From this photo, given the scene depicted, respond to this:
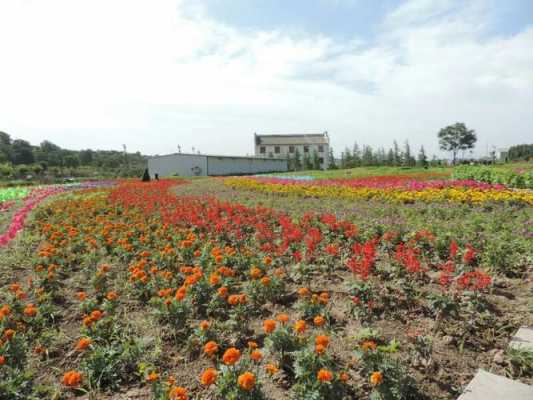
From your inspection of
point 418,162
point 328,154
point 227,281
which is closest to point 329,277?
point 227,281

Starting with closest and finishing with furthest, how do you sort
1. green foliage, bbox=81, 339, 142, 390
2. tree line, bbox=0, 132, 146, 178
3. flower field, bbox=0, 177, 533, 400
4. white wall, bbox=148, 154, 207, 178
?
flower field, bbox=0, 177, 533, 400, green foliage, bbox=81, 339, 142, 390, tree line, bbox=0, 132, 146, 178, white wall, bbox=148, 154, 207, 178

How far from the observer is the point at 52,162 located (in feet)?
208

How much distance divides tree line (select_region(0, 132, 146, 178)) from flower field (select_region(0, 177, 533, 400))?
41.8m

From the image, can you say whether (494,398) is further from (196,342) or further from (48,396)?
(48,396)

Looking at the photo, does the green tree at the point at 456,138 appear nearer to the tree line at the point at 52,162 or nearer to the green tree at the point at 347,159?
the green tree at the point at 347,159

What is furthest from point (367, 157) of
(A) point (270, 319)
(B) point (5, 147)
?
(B) point (5, 147)

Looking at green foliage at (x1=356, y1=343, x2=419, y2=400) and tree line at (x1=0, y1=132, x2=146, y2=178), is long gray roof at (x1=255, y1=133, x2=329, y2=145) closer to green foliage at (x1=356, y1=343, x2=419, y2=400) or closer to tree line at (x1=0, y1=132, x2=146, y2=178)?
tree line at (x1=0, y1=132, x2=146, y2=178)

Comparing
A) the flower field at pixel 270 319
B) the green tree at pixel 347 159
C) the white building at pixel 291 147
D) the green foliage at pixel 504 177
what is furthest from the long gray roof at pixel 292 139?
the flower field at pixel 270 319

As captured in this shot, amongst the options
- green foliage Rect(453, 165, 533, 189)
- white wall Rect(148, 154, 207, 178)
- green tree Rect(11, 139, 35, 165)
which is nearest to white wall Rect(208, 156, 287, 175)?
white wall Rect(148, 154, 207, 178)

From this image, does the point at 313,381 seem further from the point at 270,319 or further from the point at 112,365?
A: the point at 112,365

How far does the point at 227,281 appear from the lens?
12.2ft

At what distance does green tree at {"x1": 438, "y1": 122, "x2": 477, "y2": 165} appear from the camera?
7225 cm

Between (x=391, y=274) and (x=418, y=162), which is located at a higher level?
(x=418, y=162)

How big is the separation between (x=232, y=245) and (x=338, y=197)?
6.40 meters
